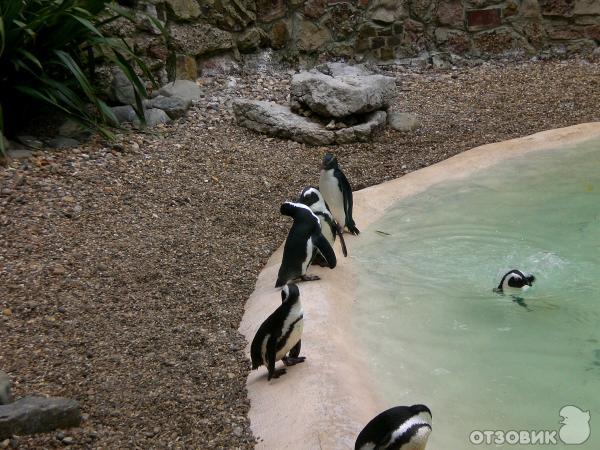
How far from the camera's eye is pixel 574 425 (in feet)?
9.57

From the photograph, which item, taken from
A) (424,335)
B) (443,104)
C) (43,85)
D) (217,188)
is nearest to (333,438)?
(424,335)

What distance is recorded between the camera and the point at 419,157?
6.06 metres

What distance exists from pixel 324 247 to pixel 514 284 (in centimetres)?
99

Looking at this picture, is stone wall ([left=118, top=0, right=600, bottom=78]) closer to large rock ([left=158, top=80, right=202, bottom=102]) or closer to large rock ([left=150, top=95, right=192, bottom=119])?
large rock ([left=158, top=80, right=202, bottom=102])

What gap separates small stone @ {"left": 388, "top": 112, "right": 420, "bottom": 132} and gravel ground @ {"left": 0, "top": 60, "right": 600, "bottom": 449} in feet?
0.24

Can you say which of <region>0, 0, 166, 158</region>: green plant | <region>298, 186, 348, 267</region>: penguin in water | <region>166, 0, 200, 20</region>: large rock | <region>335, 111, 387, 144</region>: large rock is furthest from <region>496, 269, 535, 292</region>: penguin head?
<region>166, 0, 200, 20</region>: large rock

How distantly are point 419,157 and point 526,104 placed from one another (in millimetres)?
1347

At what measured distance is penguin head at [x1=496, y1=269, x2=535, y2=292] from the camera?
3996mm

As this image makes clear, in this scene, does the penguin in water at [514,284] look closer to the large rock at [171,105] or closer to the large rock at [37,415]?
the large rock at [37,415]

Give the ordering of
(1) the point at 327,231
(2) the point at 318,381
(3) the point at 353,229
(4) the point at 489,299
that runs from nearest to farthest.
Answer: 1. (2) the point at 318,381
2. (4) the point at 489,299
3. (1) the point at 327,231
4. (3) the point at 353,229

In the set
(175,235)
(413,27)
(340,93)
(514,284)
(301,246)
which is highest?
(413,27)

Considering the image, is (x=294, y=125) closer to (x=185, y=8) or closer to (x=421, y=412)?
(x=185, y=8)

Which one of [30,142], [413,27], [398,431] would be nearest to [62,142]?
[30,142]

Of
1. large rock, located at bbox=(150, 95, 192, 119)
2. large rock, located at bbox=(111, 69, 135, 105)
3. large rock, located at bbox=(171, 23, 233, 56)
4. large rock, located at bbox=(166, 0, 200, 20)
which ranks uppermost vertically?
large rock, located at bbox=(166, 0, 200, 20)
